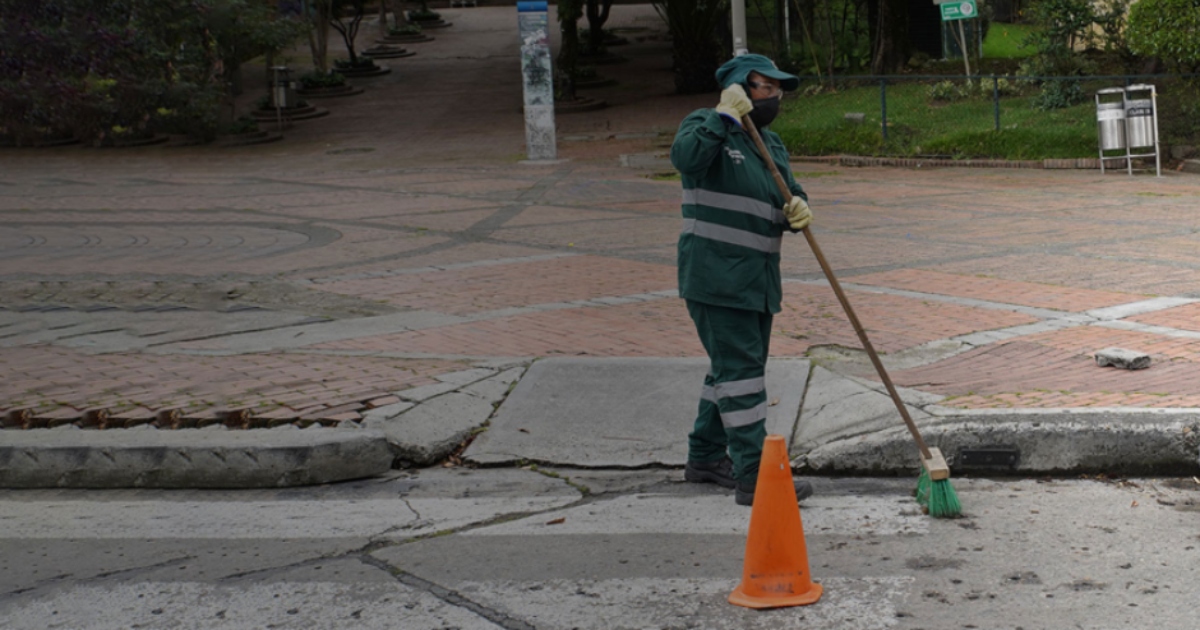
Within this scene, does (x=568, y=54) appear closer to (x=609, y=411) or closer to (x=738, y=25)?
(x=738, y=25)

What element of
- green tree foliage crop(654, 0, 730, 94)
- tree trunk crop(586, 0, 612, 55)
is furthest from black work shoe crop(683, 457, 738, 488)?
tree trunk crop(586, 0, 612, 55)

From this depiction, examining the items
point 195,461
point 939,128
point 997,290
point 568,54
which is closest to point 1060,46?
point 939,128

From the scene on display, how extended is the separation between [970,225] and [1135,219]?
1.66 m

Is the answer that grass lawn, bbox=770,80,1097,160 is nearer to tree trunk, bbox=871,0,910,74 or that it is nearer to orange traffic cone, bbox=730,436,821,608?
tree trunk, bbox=871,0,910,74

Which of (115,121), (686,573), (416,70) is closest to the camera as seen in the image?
(686,573)

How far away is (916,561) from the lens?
4332 mm

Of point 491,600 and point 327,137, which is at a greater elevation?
point 327,137

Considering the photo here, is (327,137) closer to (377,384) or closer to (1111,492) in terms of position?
(377,384)

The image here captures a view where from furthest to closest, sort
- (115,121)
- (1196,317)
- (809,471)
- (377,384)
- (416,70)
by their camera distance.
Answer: (416,70) → (115,121) → (1196,317) → (377,384) → (809,471)

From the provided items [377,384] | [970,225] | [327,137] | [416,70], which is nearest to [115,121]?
[327,137]

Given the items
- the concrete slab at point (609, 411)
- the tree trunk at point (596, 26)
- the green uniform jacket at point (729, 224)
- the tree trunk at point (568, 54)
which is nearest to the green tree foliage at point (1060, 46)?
the tree trunk at point (568, 54)

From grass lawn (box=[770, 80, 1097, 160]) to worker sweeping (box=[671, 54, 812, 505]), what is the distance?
48.1 feet

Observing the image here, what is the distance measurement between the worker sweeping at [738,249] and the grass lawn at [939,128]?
48.1 ft

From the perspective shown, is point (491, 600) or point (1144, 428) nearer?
point (491, 600)
